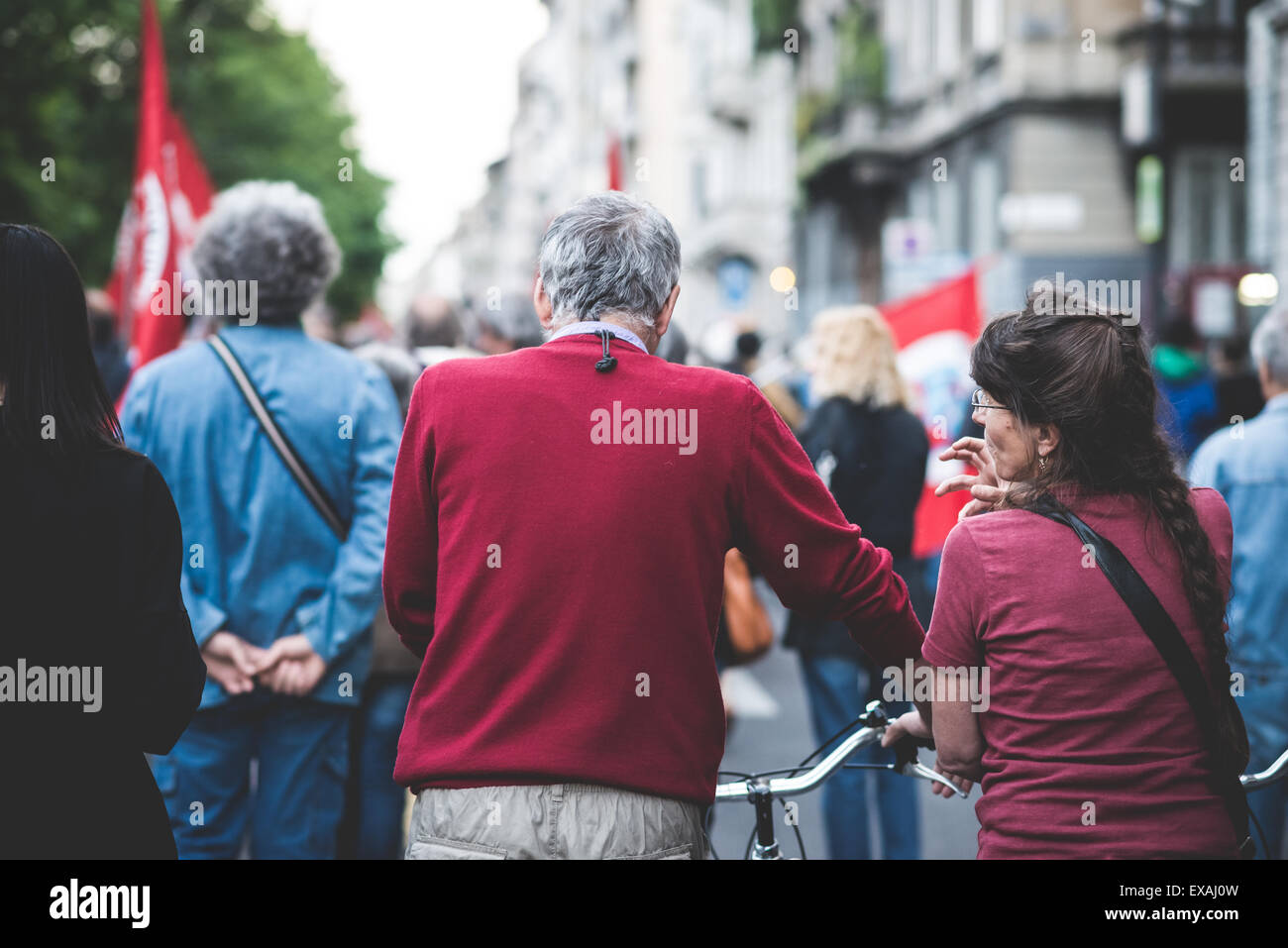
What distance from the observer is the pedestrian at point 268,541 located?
3.78 m

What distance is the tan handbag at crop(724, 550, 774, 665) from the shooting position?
5.34 m

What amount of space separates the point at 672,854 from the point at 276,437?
1816mm

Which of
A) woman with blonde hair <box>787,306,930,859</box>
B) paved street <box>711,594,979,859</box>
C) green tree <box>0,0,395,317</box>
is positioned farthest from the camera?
green tree <box>0,0,395,317</box>

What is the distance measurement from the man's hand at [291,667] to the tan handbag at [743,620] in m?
1.84

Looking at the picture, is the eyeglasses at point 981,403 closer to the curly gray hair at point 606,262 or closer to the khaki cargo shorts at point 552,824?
the curly gray hair at point 606,262

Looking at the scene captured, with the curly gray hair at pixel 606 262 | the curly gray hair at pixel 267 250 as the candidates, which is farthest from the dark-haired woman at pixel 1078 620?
the curly gray hair at pixel 267 250

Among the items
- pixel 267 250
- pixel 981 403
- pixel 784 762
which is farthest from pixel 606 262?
pixel 784 762

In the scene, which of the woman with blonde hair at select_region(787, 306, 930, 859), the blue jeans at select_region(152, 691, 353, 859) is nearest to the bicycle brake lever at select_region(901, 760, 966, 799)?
the blue jeans at select_region(152, 691, 353, 859)

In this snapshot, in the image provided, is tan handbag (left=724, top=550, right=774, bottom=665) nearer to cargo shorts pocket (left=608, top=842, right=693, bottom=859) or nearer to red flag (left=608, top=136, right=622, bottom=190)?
cargo shorts pocket (left=608, top=842, right=693, bottom=859)

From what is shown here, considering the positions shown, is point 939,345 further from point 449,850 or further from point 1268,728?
point 449,850

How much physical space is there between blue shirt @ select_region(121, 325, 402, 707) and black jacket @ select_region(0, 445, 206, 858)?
1245 millimetres

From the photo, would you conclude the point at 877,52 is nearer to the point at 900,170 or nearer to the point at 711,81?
the point at 900,170

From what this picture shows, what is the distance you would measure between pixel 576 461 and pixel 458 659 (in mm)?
392
